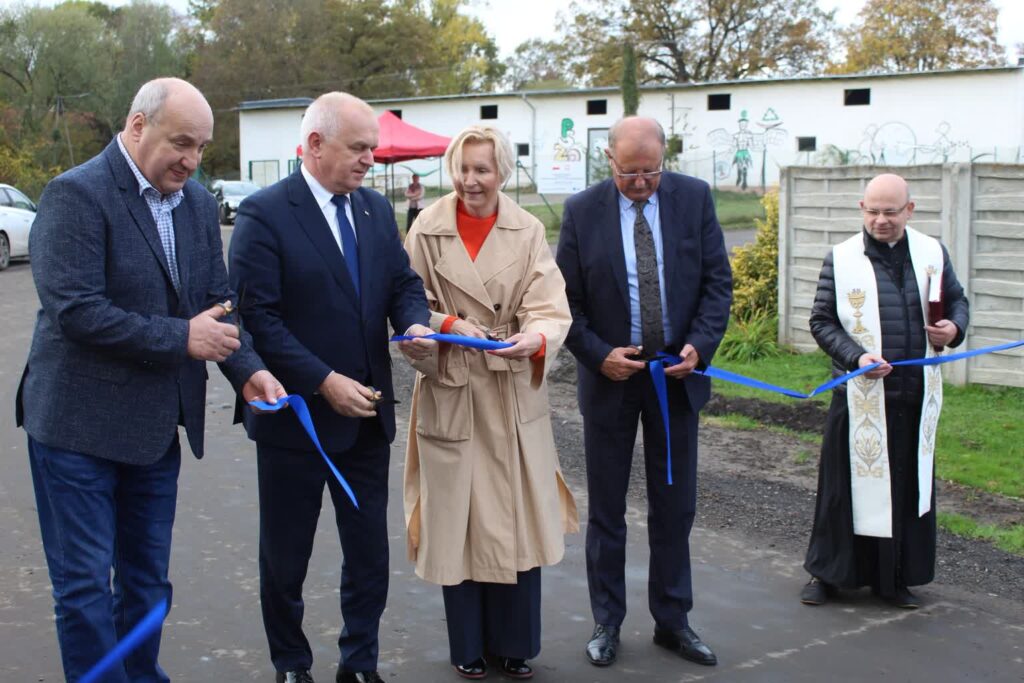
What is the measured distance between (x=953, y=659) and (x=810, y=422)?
178 inches

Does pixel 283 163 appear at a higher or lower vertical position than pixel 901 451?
higher

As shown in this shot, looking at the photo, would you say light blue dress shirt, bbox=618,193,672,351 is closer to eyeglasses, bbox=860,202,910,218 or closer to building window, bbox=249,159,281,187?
eyeglasses, bbox=860,202,910,218

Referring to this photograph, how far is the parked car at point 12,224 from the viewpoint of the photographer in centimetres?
2333

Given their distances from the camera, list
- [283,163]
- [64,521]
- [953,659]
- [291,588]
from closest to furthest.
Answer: [64,521], [291,588], [953,659], [283,163]

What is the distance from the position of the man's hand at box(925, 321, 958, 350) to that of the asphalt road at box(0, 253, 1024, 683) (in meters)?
1.27

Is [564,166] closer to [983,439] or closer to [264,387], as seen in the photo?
[983,439]

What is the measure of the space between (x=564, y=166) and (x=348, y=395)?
98.6 ft

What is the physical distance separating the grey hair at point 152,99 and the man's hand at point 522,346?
5.04 ft

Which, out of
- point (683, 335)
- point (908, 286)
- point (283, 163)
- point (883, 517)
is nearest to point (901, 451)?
point (883, 517)

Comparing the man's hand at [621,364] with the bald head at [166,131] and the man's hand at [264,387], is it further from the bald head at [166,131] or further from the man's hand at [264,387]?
the bald head at [166,131]

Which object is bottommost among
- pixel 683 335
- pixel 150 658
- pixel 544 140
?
pixel 150 658

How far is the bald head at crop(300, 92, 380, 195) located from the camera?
4281 millimetres

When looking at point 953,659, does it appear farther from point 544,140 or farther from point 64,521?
point 544,140

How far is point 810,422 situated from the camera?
928 centimetres
